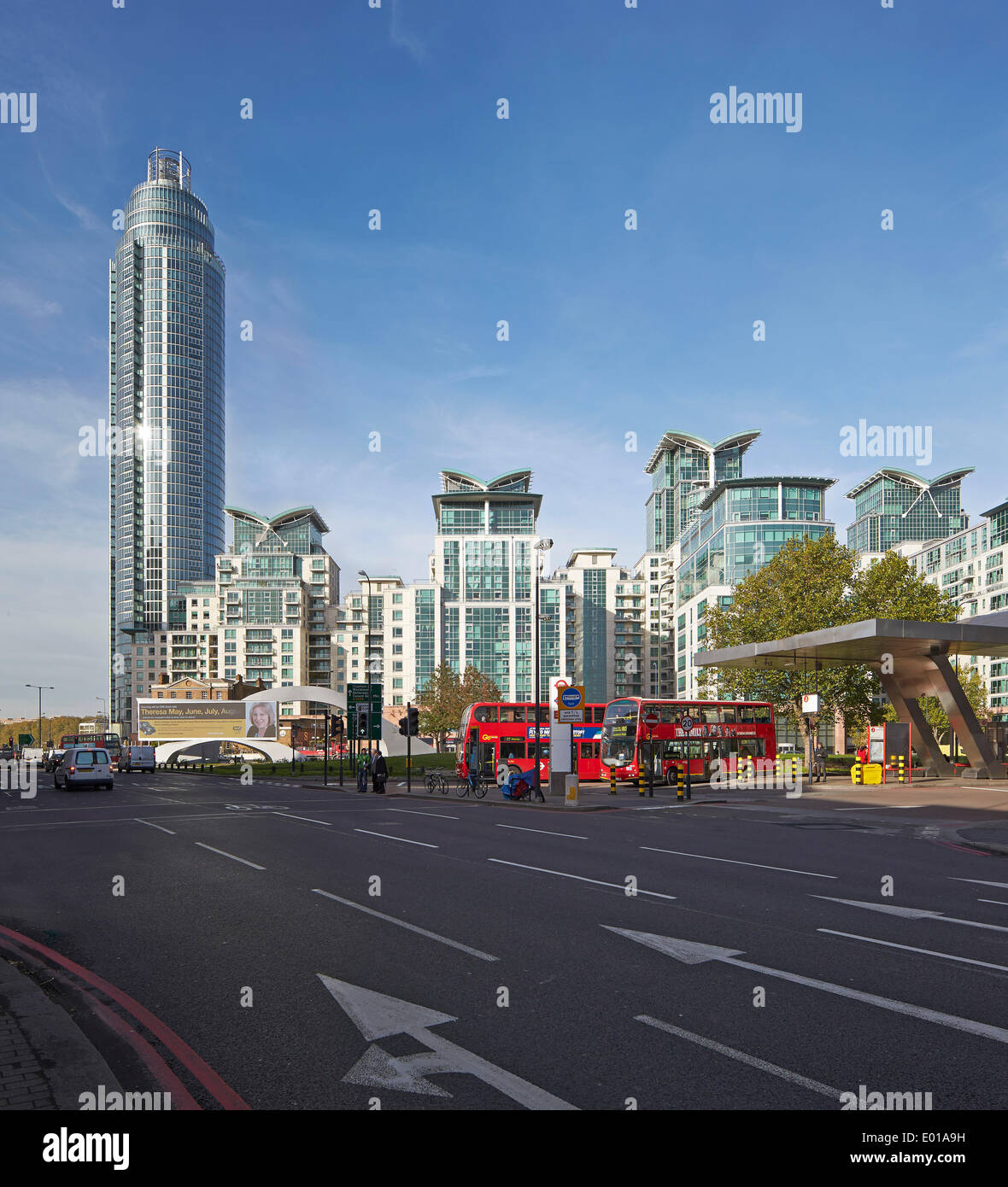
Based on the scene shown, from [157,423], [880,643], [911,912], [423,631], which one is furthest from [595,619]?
[911,912]

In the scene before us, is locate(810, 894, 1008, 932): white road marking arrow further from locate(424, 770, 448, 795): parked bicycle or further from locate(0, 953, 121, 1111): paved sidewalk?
locate(424, 770, 448, 795): parked bicycle

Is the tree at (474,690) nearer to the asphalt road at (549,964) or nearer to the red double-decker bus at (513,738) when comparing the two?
the red double-decker bus at (513,738)

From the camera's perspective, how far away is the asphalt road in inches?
205

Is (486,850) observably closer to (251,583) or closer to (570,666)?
(570,666)

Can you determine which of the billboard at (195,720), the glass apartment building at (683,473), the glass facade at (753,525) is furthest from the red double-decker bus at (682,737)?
the glass apartment building at (683,473)

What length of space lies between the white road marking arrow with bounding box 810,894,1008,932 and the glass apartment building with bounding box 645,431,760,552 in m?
159

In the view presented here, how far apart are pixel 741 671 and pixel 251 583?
117 metres

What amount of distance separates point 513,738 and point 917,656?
718 inches

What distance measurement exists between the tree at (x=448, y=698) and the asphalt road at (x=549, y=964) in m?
70.2

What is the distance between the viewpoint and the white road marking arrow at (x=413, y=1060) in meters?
4.98

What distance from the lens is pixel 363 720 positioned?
41000 millimetres

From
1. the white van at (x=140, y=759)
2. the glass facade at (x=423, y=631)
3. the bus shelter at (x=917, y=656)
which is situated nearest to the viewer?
the bus shelter at (x=917, y=656)

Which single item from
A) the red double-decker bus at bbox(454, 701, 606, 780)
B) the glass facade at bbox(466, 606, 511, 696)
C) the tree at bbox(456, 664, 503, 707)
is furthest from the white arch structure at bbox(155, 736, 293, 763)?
the red double-decker bus at bbox(454, 701, 606, 780)

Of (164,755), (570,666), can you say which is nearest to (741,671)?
(164,755)
